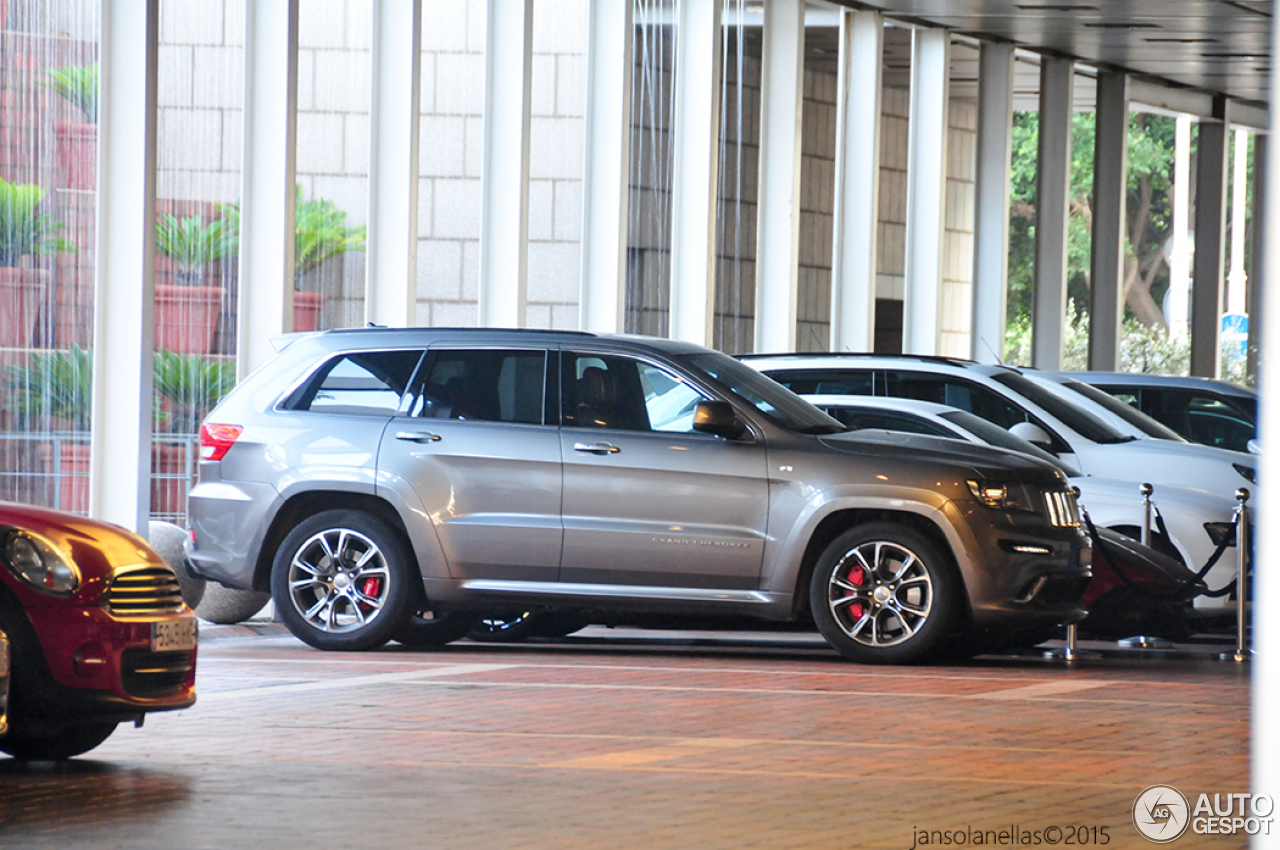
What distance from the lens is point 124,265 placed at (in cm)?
1315

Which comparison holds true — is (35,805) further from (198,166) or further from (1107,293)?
(1107,293)

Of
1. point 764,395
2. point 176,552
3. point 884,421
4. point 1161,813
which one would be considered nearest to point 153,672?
point 1161,813

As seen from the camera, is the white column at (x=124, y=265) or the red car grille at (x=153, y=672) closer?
the red car grille at (x=153, y=672)

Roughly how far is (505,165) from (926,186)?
731 centimetres

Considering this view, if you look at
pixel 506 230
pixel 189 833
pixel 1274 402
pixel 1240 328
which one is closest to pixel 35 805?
pixel 189 833

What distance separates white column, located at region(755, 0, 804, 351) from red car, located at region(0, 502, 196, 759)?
13375 mm

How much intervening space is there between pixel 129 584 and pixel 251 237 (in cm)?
773

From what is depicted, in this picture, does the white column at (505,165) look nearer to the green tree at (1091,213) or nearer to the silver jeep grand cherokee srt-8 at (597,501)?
the silver jeep grand cherokee srt-8 at (597,501)

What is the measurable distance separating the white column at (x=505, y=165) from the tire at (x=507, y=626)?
449 centimetres

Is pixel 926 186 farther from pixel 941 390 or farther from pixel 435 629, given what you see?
pixel 435 629

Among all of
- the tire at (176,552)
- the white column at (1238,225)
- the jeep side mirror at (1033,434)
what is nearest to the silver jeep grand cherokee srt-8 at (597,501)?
the jeep side mirror at (1033,434)

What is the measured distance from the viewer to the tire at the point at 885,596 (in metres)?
10.3

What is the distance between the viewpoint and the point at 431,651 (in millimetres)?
11383

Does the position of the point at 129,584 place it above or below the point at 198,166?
below
